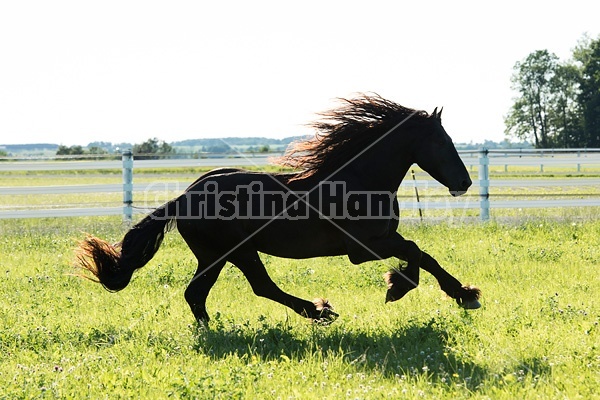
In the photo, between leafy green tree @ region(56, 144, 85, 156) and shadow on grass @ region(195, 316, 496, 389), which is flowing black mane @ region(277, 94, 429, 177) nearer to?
shadow on grass @ region(195, 316, 496, 389)

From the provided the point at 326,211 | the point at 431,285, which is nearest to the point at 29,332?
the point at 326,211

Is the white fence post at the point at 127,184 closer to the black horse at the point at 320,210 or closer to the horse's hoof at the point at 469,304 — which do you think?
the black horse at the point at 320,210

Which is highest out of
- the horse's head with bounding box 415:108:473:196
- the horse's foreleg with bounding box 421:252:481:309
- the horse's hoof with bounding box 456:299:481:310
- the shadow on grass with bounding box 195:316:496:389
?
the horse's head with bounding box 415:108:473:196

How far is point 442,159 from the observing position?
23.1 ft

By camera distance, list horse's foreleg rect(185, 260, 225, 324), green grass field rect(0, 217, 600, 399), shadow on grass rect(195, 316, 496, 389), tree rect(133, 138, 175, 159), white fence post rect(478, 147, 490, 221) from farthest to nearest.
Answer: tree rect(133, 138, 175, 159) < white fence post rect(478, 147, 490, 221) < horse's foreleg rect(185, 260, 225, 324) < shadow on grass rect(195, 316, 496, 389) < green grass field rect(0, 217, 600, 399)

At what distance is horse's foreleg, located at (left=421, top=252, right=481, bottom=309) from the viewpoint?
6.87 meters

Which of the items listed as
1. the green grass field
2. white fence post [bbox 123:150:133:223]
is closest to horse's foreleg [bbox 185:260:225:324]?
the green grass field

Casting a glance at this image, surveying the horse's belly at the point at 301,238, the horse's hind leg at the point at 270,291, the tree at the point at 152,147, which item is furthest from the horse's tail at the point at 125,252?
the tree at the point at 152,147

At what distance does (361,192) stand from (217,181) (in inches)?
53.8

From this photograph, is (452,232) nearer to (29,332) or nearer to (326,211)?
(326,211)

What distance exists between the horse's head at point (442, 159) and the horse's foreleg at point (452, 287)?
719 mm

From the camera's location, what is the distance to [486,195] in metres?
15.9

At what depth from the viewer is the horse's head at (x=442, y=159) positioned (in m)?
7.02

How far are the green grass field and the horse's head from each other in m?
1.12
